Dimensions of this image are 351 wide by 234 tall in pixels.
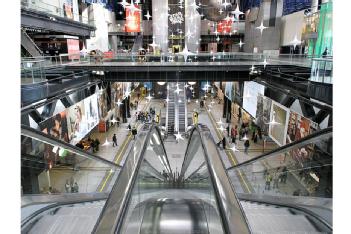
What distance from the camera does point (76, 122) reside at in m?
11.3

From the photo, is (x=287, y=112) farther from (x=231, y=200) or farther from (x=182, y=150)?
(x=231, y=200)

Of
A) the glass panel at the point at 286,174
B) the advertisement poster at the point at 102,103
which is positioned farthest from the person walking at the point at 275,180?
the advertisement poster at the point at 102,103

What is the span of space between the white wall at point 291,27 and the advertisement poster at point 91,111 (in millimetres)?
17225

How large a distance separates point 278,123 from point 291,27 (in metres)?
15.4

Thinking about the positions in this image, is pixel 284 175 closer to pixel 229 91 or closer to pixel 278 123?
pixel 278 123

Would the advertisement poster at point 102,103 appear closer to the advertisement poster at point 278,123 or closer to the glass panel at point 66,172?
the glass panel at point 66,172

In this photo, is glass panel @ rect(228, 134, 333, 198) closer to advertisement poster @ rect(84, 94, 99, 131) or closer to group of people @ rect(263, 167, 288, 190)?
group of people @ rect(263, 167, 288, 190)

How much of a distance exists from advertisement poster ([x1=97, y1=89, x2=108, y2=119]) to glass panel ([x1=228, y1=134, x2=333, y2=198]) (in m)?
10.2

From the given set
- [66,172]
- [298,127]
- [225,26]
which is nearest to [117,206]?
[66,172]

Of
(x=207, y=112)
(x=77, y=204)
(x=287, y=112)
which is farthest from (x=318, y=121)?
(x=207, y=112)

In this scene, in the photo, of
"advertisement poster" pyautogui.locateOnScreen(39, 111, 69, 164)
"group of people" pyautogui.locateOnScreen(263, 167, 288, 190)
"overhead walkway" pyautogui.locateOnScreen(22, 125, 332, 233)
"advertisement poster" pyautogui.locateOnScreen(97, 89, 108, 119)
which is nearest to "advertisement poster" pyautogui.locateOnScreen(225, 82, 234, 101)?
"advertisement poster" pyautogui.locateOnScreen(97, 89, 108, 119)

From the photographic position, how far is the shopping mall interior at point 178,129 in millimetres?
2438

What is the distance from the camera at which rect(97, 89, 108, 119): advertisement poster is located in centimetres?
1487

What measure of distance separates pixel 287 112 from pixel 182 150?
6068 mm
